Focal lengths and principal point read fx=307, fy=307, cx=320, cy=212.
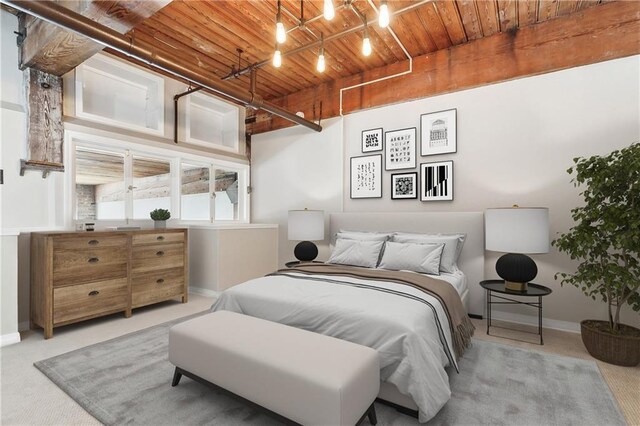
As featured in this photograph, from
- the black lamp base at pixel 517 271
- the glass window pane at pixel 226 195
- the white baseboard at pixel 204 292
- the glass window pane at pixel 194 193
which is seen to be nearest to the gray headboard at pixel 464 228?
the black lamp base at pixel 517 271

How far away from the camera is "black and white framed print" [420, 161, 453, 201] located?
360 cm

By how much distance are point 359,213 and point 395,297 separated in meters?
2.09

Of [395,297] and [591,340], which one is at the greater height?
[395,297]

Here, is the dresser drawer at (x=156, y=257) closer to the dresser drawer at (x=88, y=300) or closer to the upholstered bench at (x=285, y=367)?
the dresser drawer at (x=88, y=300)

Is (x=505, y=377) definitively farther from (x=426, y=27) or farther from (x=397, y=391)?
(x=426, y=27)

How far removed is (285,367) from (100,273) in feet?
8.67

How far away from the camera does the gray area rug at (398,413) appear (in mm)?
1678

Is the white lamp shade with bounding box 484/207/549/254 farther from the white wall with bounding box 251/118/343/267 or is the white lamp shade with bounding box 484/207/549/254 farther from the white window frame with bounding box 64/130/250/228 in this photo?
the white window frame with bounding box 64/130/250/228

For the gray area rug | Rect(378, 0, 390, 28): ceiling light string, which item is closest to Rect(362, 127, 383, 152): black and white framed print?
Rect(378, 0, 390, 28): ceiling light string

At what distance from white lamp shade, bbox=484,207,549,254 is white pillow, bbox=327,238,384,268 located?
→ 113 cm

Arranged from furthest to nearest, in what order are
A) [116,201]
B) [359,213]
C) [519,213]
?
[359,213] → [116,201] → [519,213]

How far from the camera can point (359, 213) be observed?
408cm

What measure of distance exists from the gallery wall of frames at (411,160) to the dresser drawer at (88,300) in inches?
119

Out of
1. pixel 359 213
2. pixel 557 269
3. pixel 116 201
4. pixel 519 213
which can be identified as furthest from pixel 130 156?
pixel 557 269
